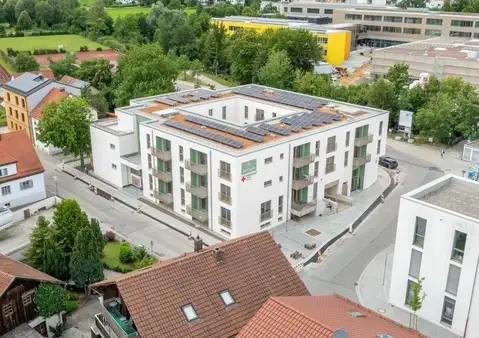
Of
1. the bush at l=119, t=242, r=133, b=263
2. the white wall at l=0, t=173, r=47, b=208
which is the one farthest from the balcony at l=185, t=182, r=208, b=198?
the white wall at l=0, t=173, r=47, b=208

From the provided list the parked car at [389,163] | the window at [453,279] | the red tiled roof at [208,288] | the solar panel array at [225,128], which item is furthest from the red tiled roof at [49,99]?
the window at [453,279]

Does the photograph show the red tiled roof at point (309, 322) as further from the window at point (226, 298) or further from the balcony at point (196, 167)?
the balcony at point (196, 167)

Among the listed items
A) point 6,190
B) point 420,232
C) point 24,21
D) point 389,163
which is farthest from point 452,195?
point 24,21

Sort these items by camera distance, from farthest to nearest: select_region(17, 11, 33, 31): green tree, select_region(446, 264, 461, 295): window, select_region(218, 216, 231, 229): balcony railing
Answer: select_region(17, 11, 33, 31): green tree < select_region(218, 216, 231, 229): balcony railing < select_region(446, 264, 461, 295): window

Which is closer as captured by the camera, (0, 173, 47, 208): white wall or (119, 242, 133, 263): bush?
(119, 242, 133, 263): bush

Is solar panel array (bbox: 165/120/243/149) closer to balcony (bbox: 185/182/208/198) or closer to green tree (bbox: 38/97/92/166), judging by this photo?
balcony (bbox: 185/182/208/198)

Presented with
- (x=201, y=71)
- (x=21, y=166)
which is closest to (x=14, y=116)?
(x=21, y=166)
